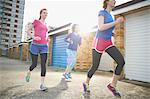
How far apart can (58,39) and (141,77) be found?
10304mm

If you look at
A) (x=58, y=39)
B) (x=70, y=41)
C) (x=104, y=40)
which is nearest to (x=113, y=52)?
(x=104, y=40)

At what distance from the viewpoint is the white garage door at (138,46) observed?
21.7 ft

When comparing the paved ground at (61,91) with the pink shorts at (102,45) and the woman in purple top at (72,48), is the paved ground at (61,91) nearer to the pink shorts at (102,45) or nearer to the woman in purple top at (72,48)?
the woman in purple top at (72,48)

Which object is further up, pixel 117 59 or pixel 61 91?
pixel 117 59

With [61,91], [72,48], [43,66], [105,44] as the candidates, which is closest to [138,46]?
[72,48]

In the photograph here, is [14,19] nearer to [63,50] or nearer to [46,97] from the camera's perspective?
[63,50]

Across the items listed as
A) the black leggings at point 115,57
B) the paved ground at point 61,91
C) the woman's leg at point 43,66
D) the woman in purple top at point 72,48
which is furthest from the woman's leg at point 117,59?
the woman in purple top at point 72,48

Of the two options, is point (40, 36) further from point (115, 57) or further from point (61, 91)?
point (115, 57)

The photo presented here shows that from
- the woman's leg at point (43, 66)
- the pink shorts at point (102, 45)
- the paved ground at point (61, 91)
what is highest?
the pink shorts at point (102, 45)

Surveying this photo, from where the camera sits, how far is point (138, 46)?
22.9 ft

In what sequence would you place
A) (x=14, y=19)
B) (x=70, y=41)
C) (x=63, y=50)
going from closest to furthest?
(x=70, y=41)
(x=63, y=50)
(x=14, y=19)

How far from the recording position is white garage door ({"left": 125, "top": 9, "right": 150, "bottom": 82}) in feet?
21.7

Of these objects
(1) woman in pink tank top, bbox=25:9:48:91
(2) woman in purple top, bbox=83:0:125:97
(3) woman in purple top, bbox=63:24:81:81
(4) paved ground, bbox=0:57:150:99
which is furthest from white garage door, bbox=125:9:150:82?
(1) woman in pink tank top, bbox=25:9:48:91

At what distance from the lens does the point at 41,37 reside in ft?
14.9
